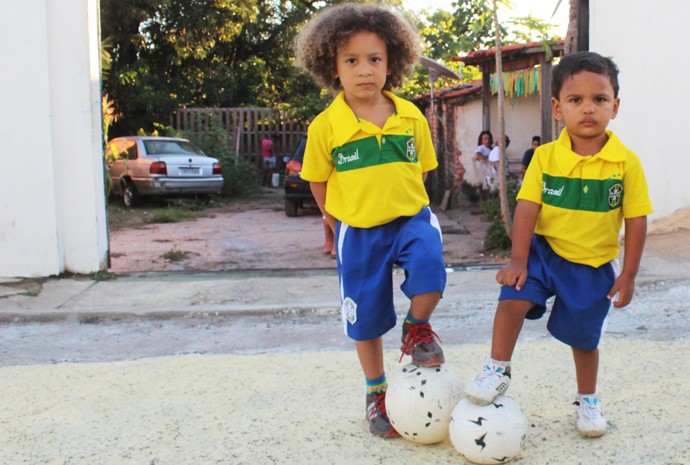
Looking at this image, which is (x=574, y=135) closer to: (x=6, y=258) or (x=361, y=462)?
(x=361, y=462)

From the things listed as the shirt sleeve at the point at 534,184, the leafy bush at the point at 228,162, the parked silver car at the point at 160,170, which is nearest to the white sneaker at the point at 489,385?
the shirt sleeve at the point at 534,184

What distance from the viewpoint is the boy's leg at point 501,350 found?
3.00m

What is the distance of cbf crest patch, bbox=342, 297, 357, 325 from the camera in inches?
128

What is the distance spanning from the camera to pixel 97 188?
688 cm

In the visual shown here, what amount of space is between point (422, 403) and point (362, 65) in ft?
4.63

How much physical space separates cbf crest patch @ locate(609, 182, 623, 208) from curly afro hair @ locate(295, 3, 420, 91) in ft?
3.64

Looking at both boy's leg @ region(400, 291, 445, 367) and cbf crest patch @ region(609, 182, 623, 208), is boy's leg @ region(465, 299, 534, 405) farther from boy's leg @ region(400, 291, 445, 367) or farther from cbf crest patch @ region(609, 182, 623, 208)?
cbf crest patch @ region(609, 182, 623, 208)

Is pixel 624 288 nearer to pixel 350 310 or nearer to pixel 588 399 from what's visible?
pixel 588 399

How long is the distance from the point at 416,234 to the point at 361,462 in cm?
92

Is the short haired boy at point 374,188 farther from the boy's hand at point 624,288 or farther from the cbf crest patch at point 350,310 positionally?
the boy's hand at point 624,288

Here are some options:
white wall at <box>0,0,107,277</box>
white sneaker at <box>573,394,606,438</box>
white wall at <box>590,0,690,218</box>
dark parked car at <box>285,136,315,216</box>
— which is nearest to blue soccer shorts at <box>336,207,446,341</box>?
white sneaker at <box>573,394,606,438</box>

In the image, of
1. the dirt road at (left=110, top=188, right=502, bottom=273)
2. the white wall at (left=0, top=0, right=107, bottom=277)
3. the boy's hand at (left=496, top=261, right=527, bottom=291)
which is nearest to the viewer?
the boy's hand at (left=496, top=261, right=527, bottom=291)

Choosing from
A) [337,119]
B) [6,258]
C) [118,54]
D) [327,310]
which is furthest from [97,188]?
[118,54]

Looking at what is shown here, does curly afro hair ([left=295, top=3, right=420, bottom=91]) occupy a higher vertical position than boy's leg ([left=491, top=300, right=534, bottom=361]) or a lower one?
higher
